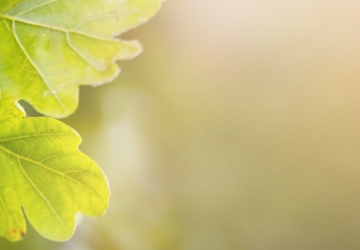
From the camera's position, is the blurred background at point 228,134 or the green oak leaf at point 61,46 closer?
the green oak leaf at point 61,46

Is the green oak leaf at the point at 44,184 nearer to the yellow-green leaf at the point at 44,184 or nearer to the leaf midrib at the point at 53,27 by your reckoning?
the yellow-green leaf at the point at 44,184

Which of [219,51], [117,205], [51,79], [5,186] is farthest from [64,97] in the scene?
[117,205]

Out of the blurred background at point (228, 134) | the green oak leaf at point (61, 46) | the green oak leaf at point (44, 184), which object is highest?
the green oak leaf at point (61, 46)

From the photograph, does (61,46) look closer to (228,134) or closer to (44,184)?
(44,184)

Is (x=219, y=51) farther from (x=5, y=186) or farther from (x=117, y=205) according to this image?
(x=5, y=186)

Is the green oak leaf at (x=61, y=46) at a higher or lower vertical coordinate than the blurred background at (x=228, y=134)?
higher

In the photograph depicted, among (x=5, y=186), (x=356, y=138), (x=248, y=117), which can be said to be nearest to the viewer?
(x=5, y=186)

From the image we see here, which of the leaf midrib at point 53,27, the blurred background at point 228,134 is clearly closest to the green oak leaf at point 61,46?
the leaf midrib at point 53,27

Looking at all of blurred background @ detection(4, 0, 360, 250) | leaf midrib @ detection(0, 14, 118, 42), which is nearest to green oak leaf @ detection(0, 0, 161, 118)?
leaf midrib @ detection(0, 14, 118, 42)
